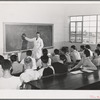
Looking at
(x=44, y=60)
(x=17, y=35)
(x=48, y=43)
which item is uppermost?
(x=17, y=35)

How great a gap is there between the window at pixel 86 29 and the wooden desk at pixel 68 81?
0.48 metres

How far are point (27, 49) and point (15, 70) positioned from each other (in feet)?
1.13

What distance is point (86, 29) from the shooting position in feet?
6.39

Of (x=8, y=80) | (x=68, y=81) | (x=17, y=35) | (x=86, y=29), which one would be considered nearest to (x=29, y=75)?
(x=8, y=80)

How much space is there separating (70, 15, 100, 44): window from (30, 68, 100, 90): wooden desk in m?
0.48

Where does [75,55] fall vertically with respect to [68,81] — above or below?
above

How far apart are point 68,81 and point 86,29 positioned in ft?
2.24

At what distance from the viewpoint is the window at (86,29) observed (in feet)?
6.36

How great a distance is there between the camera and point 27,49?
1997 millimetres

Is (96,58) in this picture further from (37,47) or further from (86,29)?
(37,47)

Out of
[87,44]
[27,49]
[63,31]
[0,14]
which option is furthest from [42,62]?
[0,14]

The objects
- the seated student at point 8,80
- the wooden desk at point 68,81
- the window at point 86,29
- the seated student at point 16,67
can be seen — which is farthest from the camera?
the seated student at point 16,67

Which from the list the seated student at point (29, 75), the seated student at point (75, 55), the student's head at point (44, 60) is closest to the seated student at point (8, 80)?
the seated student at point (29, 75)

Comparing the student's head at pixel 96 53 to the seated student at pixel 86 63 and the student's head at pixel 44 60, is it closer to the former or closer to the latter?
the seated student at pixel 86 63
